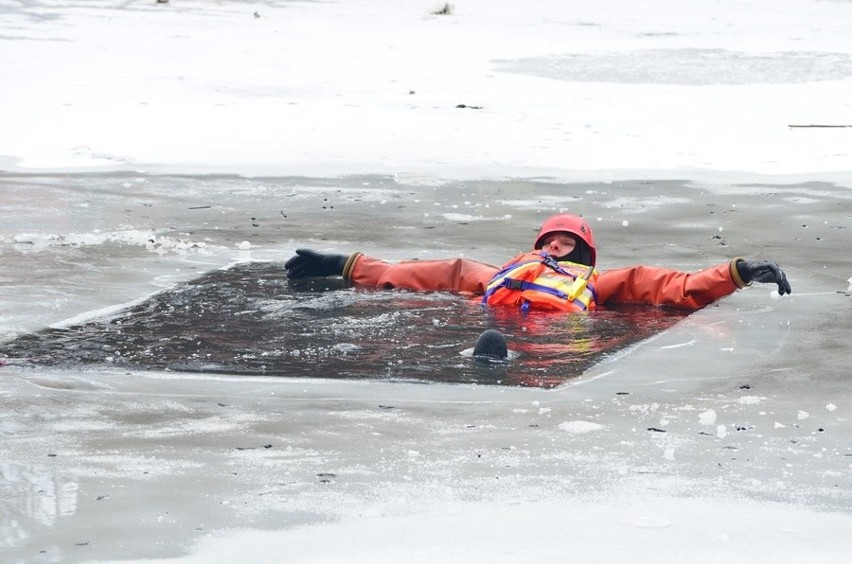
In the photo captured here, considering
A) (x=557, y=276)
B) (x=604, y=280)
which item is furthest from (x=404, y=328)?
(x=604, y=280)

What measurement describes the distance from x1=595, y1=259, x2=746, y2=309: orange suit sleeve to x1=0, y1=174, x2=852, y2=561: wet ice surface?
15cm

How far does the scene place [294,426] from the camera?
6.04m

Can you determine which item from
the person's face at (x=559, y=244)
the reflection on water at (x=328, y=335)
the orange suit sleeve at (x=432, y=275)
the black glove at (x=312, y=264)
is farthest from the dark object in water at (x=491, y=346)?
the black glove at (x=312, y=264)

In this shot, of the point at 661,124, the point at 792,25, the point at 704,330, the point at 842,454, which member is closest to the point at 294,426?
the point at 842,454

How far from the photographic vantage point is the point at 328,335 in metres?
7.88

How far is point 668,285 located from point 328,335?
2.08 metres

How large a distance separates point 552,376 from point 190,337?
6.19 ft

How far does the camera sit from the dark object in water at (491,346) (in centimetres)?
728

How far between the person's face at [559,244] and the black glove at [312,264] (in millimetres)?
1252

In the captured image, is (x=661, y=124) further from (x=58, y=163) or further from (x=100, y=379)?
(x=100, y=379)

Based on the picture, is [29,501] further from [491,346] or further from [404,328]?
[404,328]

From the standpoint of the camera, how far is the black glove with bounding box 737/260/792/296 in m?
8.41

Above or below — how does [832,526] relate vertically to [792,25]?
below

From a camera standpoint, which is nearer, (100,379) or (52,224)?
(100,379)
